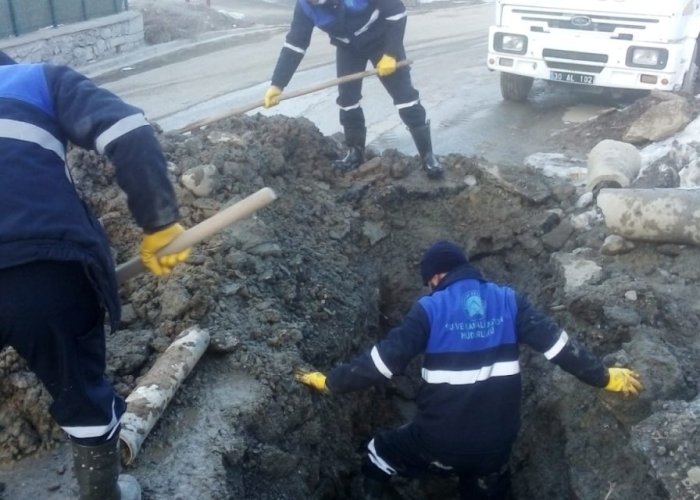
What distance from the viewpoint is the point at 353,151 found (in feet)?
21.9

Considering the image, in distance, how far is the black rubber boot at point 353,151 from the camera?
659 centimetres

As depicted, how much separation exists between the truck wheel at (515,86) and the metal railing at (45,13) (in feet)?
25.0

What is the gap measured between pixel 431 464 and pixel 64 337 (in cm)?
217

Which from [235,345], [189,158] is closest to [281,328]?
[235,345]

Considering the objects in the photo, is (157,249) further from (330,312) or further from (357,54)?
(357,54)

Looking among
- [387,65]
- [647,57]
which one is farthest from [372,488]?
[647,57]

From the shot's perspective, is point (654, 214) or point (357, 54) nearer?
point (654, 214)

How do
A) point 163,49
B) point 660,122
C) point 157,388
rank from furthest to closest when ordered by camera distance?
point 163,49 < point 660,122 < point 157,388

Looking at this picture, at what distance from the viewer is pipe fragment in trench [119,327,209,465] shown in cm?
332

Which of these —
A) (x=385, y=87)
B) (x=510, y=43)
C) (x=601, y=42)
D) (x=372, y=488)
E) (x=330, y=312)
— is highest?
(x=385, y=87)

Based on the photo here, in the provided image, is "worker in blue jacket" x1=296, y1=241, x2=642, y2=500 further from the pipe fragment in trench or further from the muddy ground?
the pipe fragment in trench

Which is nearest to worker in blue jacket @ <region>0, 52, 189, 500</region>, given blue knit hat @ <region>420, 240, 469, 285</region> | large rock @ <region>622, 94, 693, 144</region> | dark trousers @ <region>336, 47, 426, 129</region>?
blue knit hat @ <region>420, 240, 469, 285</region>

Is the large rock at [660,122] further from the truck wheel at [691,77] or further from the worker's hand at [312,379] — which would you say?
the worker's hand at [312,379]

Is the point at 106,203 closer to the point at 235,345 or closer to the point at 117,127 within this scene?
the point at 235,345
